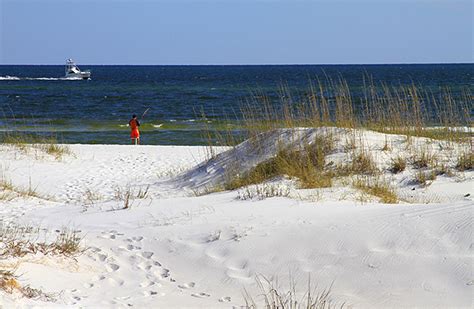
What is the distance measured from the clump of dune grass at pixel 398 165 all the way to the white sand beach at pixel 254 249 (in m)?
0.52

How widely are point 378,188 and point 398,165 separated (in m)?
1.28

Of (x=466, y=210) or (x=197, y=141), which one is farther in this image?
(x=197, y=141)

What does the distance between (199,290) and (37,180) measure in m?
7.71

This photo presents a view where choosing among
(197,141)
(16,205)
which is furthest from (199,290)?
(197,141)

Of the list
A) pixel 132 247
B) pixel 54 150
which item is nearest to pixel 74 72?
pixel 54 150

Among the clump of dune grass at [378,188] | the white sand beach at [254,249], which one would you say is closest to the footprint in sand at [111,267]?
the white sand beach at [254,249]

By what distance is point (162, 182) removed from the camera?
12.1m

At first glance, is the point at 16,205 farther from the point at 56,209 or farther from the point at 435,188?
the point at 435,188

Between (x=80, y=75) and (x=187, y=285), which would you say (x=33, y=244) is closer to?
(x=187, y=285)

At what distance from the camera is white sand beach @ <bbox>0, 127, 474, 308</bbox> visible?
5.19 m

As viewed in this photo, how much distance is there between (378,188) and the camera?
8398 mm

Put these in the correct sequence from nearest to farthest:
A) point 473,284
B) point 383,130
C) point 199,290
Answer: point 473,284, point 199,290, point 383,130

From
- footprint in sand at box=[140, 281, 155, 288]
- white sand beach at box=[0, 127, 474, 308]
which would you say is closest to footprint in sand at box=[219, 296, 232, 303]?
white sand beach at box=[0, 127, 474, 308]

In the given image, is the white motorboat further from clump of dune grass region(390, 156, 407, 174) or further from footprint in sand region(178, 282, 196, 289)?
footprint in sand region(178, 282, 196, 289)
